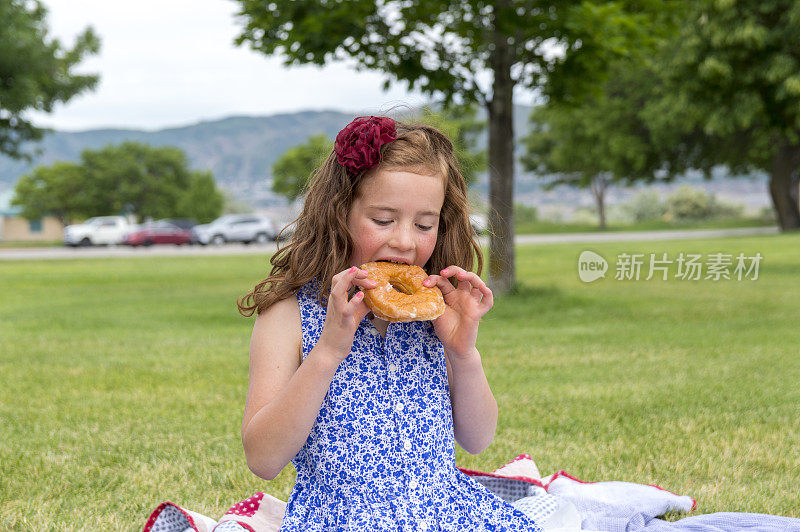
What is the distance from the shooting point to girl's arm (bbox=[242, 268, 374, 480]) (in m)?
2.02

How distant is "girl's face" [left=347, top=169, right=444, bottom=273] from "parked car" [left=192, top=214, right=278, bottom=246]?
3467 cm

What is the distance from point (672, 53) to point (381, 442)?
28537 mm

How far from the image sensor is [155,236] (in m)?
37.5

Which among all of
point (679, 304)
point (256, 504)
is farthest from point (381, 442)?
point (679, 304)

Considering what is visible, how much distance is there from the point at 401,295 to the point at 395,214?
0.24 meters

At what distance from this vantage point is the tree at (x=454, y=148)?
9.00 ft

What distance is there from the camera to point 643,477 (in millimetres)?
3883

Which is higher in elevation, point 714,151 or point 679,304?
point 714,151

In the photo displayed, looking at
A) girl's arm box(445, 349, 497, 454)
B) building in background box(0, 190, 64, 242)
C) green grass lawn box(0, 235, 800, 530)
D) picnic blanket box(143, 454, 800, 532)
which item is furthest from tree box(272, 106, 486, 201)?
building in background box(0, 190, 64, 242)

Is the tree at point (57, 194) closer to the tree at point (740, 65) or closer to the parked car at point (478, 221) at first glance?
the tree at point (740, 65)

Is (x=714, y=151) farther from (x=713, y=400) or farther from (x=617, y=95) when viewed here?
(x=713, y=400)

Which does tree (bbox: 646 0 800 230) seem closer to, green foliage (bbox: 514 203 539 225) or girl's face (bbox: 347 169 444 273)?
girl's face (bbox: 347 169 444 273)

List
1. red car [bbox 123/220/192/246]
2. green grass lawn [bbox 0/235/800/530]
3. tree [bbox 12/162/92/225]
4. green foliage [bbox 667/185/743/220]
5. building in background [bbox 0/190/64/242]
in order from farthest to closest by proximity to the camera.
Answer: building in background [bbox 0/190/64/242], tree [bbox 12/162/92/225], green foliage [bbox 667/185/743/220], red car [bbox 123/220/192/246], green grass lawn [bbox 0/235/800/530]

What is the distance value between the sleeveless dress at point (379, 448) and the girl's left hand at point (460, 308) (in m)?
0.12
